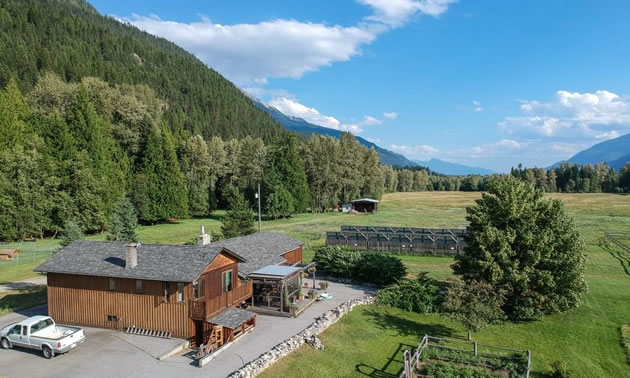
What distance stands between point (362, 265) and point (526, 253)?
1252cm

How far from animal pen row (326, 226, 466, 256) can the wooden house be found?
2287 centimetres

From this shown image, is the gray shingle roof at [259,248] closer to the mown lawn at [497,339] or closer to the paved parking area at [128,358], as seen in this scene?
the paved parking area at [128,358]

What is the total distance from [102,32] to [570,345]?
534 feet

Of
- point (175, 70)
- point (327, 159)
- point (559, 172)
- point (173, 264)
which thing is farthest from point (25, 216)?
point (559, 172)

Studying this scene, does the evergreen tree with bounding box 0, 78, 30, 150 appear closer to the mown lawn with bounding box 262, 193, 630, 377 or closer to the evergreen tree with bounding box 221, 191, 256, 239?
the evergreen tree with bounding box 221, 191, 256, 239

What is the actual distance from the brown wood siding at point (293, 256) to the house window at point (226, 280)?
8784 mm

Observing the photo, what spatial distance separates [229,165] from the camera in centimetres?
9044

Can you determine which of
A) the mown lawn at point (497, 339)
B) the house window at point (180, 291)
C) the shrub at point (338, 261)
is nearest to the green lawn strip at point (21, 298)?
the house window at point (180, 291)

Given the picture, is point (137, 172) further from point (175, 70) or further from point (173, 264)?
point (175, 70)

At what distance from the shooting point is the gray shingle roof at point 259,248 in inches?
1064

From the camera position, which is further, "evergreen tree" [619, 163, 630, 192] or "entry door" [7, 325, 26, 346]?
"evergreen tree" [619, 163, 630, 192]

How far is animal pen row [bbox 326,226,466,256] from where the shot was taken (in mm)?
43344

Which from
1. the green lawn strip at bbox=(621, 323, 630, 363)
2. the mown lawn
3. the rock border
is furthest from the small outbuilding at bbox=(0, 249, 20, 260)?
the green lawn strip at bbox=(621, 323, 630, 363)

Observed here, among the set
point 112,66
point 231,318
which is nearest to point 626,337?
point 231,318
